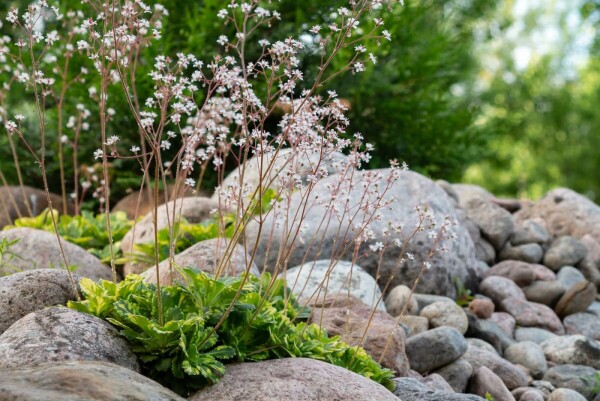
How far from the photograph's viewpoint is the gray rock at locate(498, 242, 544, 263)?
834cm

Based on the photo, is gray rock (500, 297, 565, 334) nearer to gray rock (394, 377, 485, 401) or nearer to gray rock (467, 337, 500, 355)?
gray rock (467, 337, 500, 355)

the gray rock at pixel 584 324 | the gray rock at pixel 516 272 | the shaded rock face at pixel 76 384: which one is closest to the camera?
the shaded rock face at pixel 76 384

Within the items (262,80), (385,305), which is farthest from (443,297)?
(262,80)

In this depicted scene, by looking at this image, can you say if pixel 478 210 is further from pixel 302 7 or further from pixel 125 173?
pixel 125 173

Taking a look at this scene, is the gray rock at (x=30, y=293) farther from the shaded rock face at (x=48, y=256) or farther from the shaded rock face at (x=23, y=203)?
the shaded rock face at (x=23, y=203)

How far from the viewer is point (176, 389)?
3652 millimetres

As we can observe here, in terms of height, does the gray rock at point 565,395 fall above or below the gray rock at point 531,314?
below

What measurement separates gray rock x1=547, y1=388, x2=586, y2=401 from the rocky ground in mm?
12

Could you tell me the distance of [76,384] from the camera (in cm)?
288

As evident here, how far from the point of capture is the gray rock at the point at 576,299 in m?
7.52

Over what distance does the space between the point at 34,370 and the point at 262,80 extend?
6.54 meters

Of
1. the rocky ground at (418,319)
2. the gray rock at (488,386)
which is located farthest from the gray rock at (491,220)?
the gray rock at (488,386)

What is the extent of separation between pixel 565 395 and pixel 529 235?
11.0ft

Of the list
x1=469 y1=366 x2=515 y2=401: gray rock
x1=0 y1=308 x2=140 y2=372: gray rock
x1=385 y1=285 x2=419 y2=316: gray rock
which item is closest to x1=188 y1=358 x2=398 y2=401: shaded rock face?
x1=0 y1=308 x2=140 y2=372: gray rock
